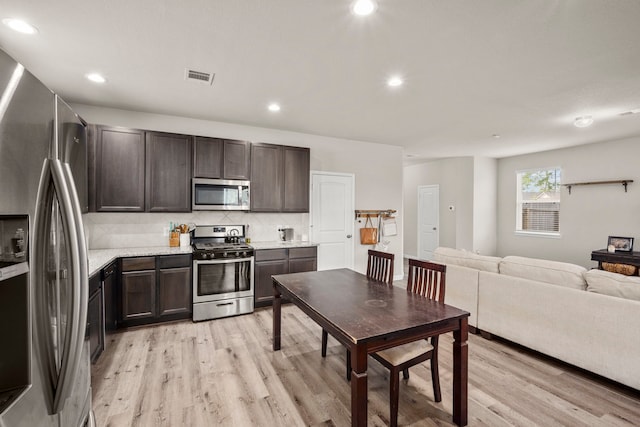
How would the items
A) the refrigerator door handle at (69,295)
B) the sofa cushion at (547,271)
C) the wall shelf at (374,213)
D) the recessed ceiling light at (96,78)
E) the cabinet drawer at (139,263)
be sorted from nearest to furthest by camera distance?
the refrigerator door handle at (69,295) → the sofa cushion at (547,271) → the recessed ceiling light at (96,78) → the cabinet drawer at (139,263) → the wall shelf at (374,213)

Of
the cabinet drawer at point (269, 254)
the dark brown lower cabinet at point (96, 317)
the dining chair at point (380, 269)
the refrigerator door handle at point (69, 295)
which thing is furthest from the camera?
the cabinet drawer at point (269, 254)

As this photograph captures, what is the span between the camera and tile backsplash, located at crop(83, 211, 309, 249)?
3.88 m

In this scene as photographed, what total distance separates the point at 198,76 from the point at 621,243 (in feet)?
22.7

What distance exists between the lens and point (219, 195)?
13.6ft

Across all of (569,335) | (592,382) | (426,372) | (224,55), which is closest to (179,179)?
(224,55)

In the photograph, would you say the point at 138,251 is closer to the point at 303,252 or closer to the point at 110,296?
the point at 110,296

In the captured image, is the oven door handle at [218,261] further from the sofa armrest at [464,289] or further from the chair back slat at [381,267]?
the sofa armrest at [464,289]

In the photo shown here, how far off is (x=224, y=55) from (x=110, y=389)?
2.84m

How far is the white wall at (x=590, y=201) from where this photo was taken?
17.2ft

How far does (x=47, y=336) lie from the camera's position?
39.3 inches

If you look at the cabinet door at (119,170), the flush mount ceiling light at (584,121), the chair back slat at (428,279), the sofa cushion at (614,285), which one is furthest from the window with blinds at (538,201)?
the cabinet door at (119,170)

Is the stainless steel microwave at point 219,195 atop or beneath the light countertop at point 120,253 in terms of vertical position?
atop

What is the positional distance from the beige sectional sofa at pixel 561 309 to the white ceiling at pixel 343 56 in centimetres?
185

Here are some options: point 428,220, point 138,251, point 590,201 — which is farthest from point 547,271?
point 428,220
